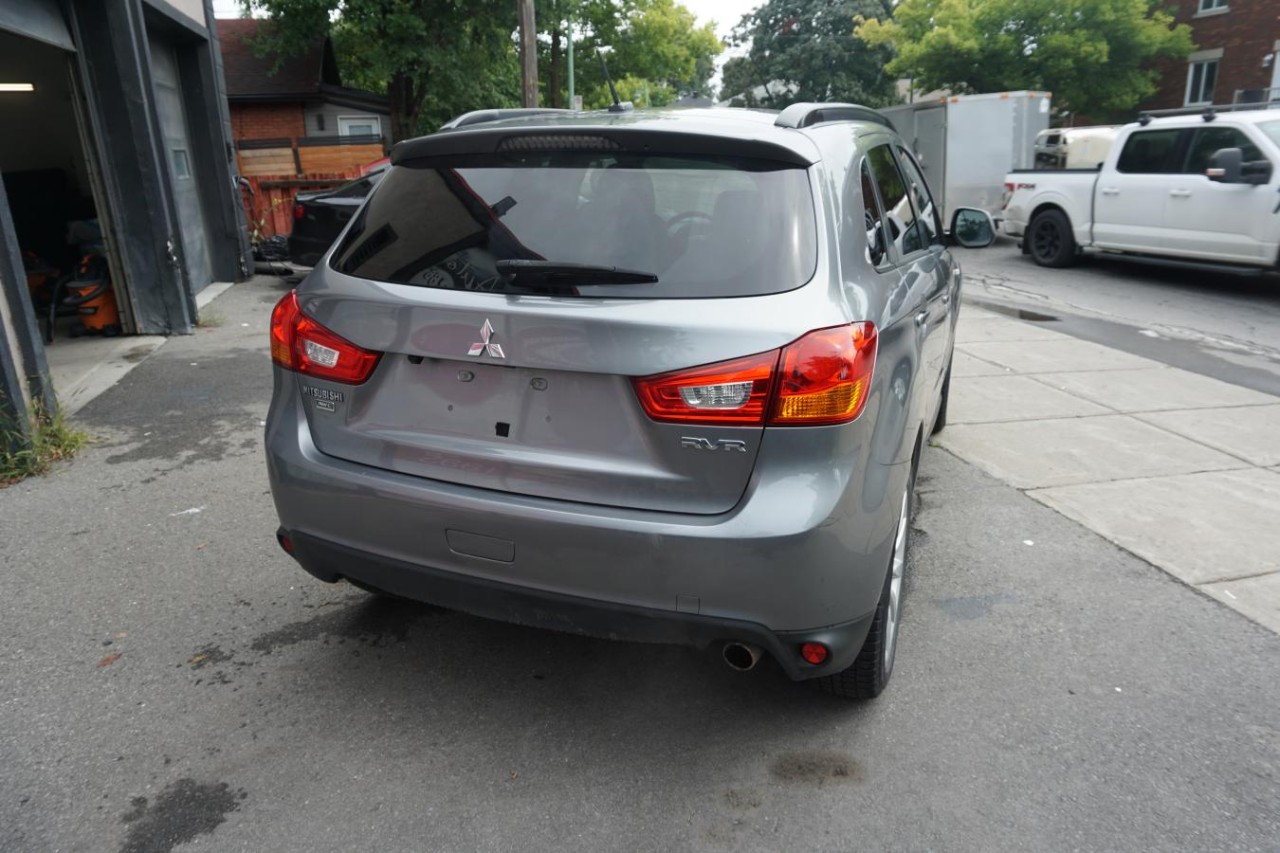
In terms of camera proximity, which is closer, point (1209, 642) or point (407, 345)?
point (407, 345)

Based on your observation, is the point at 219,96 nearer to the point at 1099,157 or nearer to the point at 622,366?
the point at 622,366

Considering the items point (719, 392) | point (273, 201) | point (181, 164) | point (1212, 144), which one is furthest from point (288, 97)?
point (719, 392)

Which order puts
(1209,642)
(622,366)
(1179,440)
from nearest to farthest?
(622,366), (1209,642), (1179,440)

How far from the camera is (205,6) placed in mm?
11352

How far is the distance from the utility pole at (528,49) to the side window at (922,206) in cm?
1078

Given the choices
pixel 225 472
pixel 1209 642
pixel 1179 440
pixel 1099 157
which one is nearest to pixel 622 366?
pixel 1209 642

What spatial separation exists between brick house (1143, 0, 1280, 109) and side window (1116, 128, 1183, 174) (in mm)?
17767

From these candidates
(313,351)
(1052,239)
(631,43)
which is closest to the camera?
(313,351)

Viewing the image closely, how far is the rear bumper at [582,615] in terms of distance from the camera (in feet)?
8.00

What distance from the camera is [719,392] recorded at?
2326 mm

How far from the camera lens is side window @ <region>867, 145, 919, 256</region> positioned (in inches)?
135

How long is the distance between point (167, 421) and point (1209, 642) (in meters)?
5.93

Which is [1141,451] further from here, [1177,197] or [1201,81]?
[1201,81]

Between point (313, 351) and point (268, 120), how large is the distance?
93.0 feet
